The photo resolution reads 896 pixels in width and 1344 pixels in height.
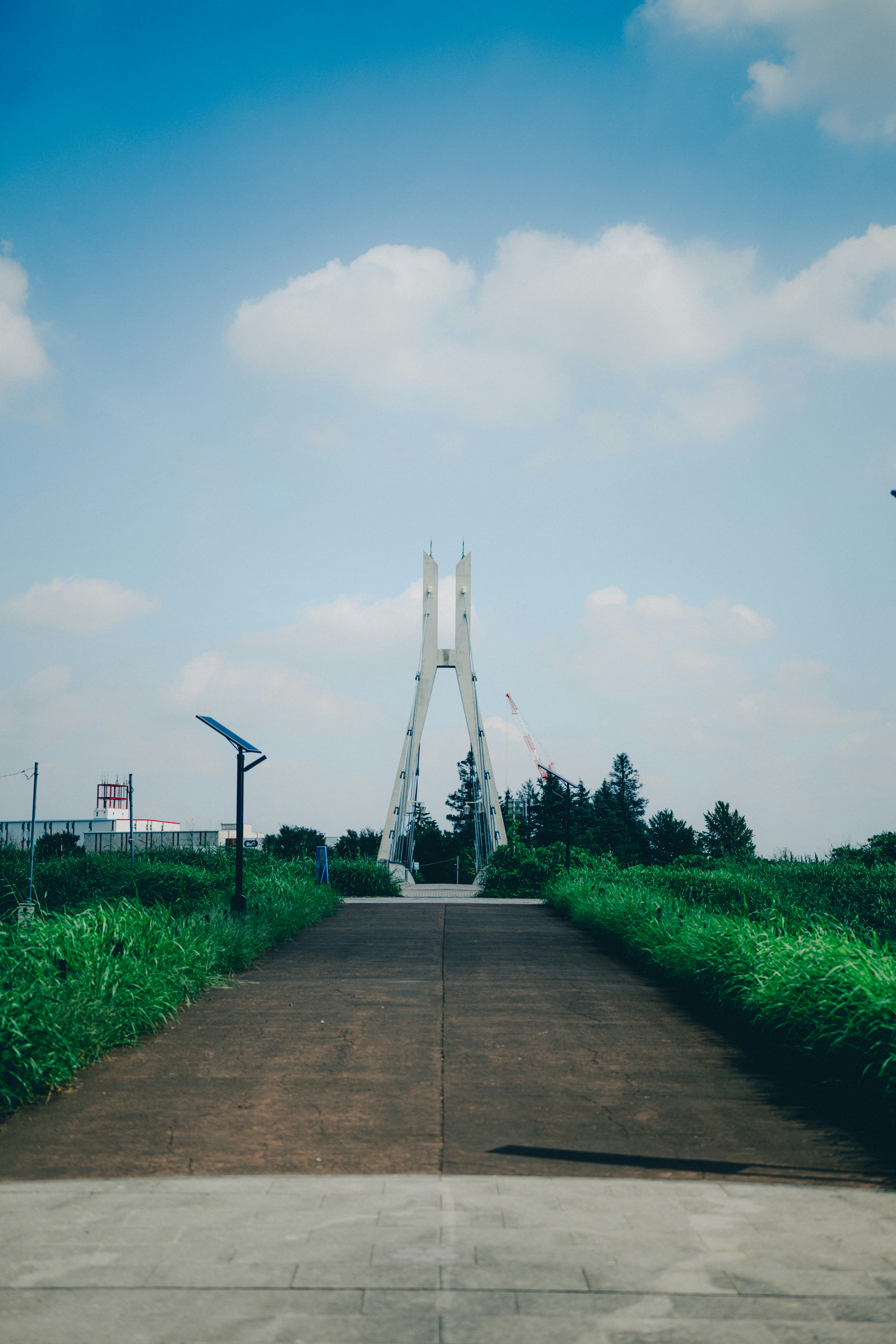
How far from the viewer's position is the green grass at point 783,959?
14.8 ft

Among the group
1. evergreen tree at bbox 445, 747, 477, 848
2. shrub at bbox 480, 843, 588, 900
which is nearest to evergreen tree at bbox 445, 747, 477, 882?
evergreen tree at bbox 445, 747, 477, 848

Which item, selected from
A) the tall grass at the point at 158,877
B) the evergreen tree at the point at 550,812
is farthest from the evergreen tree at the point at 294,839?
the tall grass at the point at 158,877

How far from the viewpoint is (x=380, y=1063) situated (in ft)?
16.5

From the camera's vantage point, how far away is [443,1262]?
2.67 m

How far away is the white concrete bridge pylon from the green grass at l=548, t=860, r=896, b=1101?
47.8 ft

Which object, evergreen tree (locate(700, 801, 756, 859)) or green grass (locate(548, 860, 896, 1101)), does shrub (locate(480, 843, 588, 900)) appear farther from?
evergreen tree (locate(700, 801, 756, 859))

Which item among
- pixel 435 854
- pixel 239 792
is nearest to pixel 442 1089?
pixel 239 792

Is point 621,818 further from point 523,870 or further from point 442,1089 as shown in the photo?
point 442,1089

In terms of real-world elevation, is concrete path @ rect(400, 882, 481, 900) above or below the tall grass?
below

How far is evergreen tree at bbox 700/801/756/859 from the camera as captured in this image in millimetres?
40938

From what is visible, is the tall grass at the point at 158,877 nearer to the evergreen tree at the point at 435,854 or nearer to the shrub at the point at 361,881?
the shrub at the point at 361,881

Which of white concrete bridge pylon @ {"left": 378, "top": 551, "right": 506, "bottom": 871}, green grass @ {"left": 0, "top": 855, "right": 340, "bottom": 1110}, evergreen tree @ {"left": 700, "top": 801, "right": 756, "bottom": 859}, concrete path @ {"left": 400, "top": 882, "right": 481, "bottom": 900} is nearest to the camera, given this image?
green grass @ {"left": 0, "top": 855, "right": 340, "bottom": 1110}

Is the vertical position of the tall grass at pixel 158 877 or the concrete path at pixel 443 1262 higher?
the tall grass at pixel 158 877

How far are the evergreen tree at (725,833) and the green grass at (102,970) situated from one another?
3333cm
